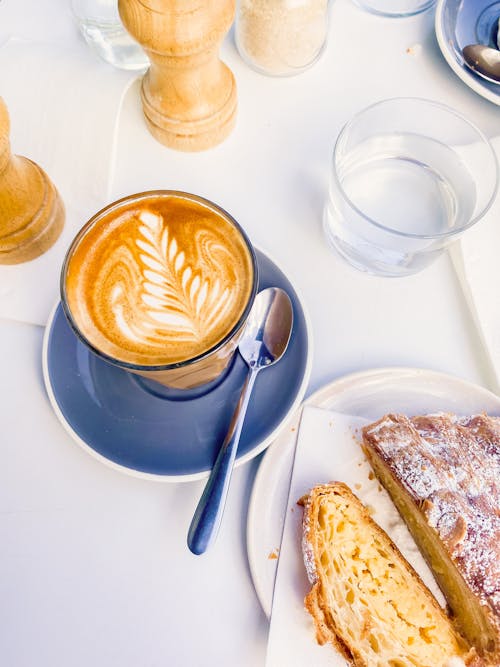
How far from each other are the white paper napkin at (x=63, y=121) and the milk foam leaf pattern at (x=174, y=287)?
8.2 inches

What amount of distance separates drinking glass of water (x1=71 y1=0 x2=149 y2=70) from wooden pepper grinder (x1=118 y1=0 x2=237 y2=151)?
0.08 meters

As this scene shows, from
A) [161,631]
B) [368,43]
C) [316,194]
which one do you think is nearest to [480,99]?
[368,43]

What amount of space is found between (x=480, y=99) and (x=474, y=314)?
39 cm

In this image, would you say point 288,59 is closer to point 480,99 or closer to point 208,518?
point 480,99

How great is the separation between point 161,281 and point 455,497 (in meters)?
0.45

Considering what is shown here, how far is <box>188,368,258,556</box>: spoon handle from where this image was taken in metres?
0.71

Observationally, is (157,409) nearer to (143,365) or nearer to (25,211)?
(143,365)

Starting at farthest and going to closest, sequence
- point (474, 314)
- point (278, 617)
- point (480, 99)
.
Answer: point (480, 99), point (474, 314), point (278, 617)

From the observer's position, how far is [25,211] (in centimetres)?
79

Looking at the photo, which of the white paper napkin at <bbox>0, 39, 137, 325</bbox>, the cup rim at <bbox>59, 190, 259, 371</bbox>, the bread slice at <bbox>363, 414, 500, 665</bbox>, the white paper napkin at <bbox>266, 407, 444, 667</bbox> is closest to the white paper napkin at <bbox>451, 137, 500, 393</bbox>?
the bread slice at <bbox>363, 414, 500, 665</bbox>

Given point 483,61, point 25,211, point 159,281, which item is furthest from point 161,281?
point 483,61

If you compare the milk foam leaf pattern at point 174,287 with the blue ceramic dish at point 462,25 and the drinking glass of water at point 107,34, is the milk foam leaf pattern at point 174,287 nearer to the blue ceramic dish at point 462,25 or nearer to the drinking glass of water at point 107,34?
the drinking glass of water at point 107,34

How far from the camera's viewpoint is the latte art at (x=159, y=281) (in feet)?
2.19

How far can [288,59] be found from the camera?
91 cm
